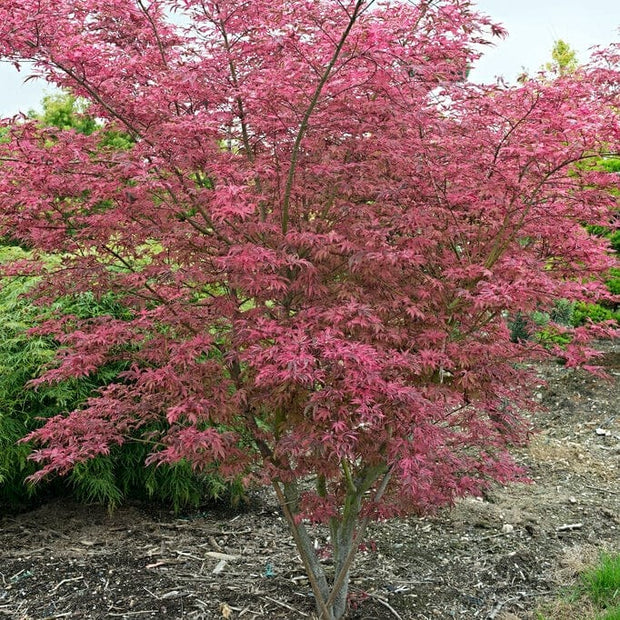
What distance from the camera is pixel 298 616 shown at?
370 centimetres

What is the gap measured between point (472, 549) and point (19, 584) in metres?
2.71

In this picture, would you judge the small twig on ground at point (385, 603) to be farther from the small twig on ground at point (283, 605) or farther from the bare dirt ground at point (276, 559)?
the small twig on ground at point (283, 605)

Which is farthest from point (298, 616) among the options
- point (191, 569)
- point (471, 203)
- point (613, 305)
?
point (613, 305)

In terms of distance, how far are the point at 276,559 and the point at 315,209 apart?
227 centimetres

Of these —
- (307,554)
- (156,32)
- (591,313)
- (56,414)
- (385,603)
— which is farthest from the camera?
(591,313)

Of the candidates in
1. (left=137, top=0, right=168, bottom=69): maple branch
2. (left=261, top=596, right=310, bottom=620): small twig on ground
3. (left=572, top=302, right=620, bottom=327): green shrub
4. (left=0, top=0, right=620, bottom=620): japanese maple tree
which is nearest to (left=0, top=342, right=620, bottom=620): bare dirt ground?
(left=261, top=596, right=310, bottom=620): small twig on ground

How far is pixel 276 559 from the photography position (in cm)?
441

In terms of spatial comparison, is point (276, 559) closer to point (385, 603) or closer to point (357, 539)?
point (385, 603)

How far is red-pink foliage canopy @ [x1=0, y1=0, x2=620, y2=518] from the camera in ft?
9.12

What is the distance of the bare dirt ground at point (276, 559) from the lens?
12.6 feet

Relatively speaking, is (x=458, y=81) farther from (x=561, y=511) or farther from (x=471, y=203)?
(x=561, y=511)

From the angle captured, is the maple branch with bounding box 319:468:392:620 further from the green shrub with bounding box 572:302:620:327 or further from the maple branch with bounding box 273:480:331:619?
the green shrub with bounding box 572:302:620:327

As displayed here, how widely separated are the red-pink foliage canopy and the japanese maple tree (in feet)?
0.04

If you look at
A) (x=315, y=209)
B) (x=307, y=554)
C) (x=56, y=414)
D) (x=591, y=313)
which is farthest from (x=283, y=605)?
(x=591, y=313)
